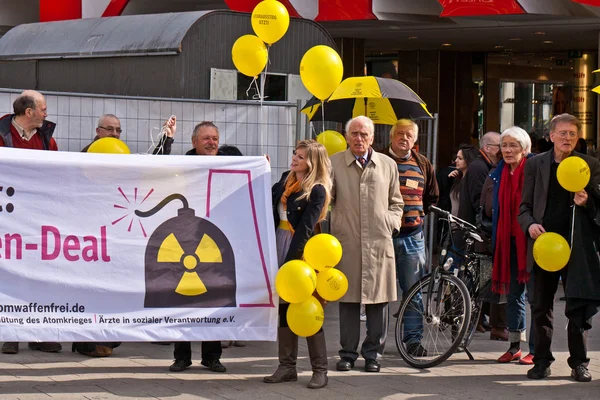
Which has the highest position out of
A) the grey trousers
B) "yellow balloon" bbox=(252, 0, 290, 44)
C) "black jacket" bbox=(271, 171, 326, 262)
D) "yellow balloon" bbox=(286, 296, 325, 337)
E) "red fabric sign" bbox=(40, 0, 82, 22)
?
"red fabric sign" bbox=(40, 0, 82, 22)

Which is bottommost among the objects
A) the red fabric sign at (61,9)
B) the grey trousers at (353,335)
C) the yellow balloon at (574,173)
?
the grey trousers at (353,335)

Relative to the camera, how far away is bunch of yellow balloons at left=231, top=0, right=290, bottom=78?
8.77 m

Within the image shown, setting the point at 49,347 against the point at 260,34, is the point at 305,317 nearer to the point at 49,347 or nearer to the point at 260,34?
the point at 49,347

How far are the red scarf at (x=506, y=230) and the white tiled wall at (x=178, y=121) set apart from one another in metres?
2.27

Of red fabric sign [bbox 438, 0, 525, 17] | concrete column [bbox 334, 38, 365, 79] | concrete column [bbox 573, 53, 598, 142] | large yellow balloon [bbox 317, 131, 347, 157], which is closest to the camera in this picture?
large yellow balloon [bbox 317, 131, 347, 157]

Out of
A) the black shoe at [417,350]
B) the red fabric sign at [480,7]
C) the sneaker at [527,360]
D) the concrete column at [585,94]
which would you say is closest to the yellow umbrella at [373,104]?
the black shoe at [417,350]

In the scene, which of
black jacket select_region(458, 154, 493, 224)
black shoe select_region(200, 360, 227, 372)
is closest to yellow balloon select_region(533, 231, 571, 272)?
black jacket select_region(458, 154, 493, 224)

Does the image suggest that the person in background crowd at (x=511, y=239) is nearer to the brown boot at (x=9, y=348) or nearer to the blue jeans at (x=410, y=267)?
the blue jeans at (x=410, y=267)

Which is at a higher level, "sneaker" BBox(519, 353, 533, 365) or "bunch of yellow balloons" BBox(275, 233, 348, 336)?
"bunch of yellow balloons" BBox(275, 233, 348, 336)

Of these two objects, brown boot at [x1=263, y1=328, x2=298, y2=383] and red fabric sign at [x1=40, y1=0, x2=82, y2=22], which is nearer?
brown boot at [x1=263, y1=328, x2=298, y2=383]

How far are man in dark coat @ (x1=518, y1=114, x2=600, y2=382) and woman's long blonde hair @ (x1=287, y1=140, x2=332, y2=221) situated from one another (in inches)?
59.4

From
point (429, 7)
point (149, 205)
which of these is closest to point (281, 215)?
point (149, 205)

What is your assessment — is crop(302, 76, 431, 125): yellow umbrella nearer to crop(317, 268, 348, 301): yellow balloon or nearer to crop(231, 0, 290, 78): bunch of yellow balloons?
crop(231, 0, 290, 78): bunch of yellow balloons

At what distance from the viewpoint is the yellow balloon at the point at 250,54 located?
8.78 m
